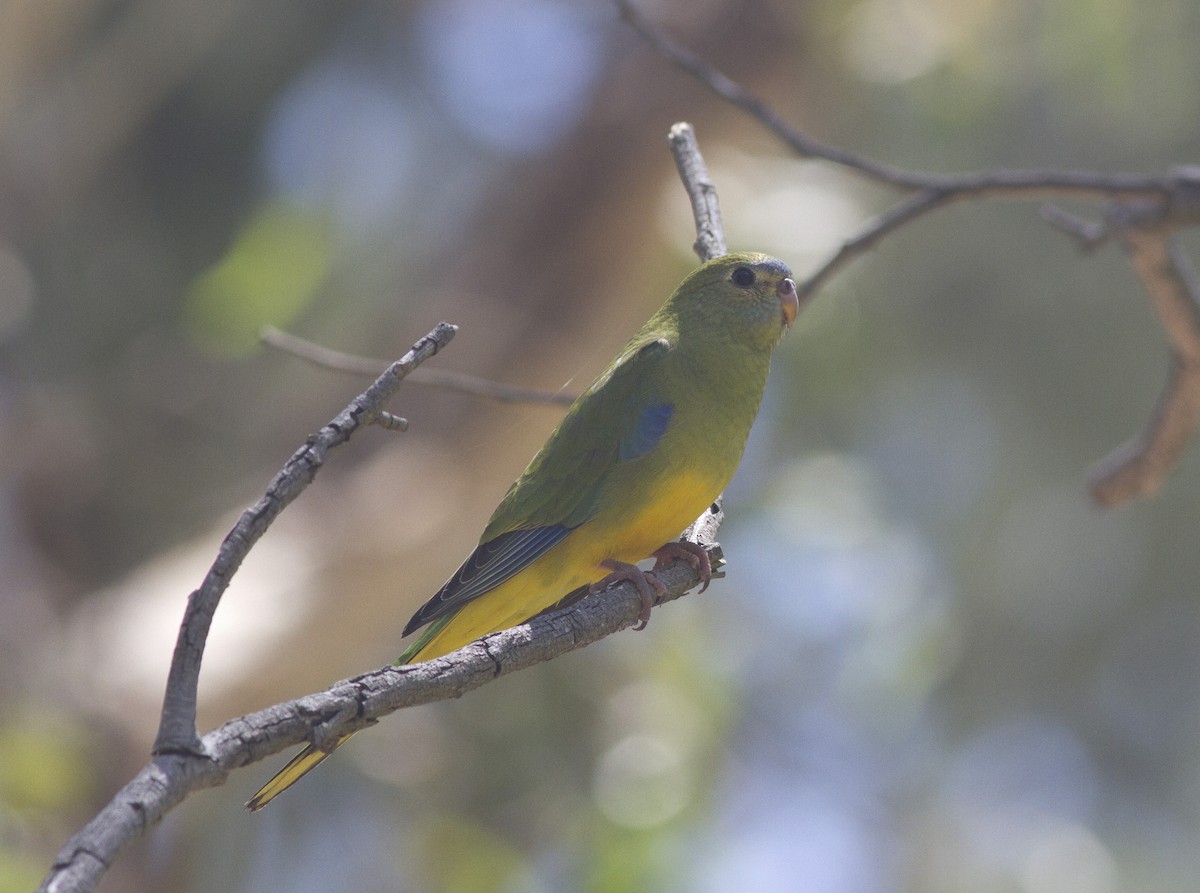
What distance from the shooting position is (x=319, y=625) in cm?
728

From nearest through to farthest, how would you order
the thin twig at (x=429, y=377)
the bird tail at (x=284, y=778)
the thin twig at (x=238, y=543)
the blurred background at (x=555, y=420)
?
the thin twig at (x=238, y=543) → the bird tail at (x=284, y=778) → the thin twig at (x=429, y=377) → the blurred background at (x=555, y=420)

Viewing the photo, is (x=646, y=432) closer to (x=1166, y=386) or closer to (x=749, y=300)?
(x=749, y=300)

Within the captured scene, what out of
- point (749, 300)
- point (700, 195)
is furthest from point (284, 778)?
point (749, 300)

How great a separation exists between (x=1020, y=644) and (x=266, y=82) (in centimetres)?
1169

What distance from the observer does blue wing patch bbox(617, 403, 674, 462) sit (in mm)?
3768

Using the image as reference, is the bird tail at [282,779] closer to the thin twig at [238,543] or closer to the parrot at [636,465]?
the thin twig at [238,543]

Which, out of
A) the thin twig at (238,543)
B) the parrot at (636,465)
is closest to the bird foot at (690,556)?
the parrot at (636,465)

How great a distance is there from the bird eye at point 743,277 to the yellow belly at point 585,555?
0.77 meters

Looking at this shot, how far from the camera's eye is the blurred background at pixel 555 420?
290 inches

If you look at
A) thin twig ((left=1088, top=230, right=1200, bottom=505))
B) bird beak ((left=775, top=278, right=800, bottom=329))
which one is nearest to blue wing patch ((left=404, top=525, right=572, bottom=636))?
bird beak ((left=775, top=278, right=800, bottom=329))

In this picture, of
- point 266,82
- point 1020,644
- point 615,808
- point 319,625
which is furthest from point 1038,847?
point 266,82

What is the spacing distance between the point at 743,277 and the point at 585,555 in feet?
3.59

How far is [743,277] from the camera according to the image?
4090 mm

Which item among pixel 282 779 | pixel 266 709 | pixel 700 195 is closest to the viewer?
pixel 266 709
